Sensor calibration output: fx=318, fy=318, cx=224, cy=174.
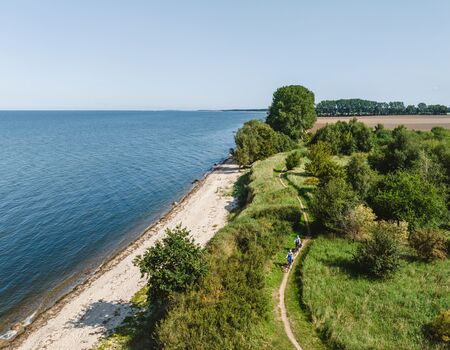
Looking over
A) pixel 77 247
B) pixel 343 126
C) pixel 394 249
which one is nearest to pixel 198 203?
pixel 77 247

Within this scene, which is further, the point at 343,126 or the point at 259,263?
the point at 343,126

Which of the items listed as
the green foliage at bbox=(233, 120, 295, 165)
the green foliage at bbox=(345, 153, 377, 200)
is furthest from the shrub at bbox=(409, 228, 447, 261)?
the green foliage at bbox=(233, 120, 295, 165)

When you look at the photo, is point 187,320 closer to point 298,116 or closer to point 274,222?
point 274,222

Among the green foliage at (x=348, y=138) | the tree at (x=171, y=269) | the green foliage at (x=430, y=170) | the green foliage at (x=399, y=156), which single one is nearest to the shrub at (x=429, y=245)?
the green foliage at (x=430, y=170)

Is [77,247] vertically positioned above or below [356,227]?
below

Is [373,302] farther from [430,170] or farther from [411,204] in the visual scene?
[430,170]

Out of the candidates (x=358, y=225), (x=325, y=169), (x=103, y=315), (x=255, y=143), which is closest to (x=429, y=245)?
(x=358, y=225)
